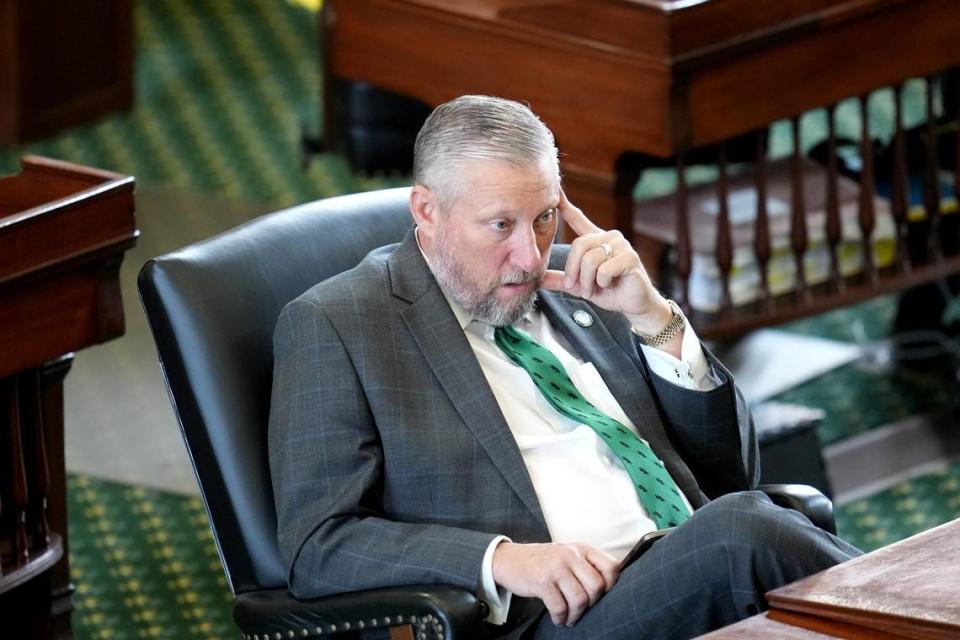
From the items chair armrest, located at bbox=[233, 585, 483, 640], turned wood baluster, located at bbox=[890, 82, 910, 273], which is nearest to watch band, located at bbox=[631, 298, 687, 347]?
chair armrest, located at bbox=[233, 585, 483, 640]

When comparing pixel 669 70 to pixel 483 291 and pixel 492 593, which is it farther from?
pixel 492 593

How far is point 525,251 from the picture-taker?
238 centimetres

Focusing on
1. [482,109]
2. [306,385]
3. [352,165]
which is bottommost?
[352,165]

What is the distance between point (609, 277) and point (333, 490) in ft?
1.56

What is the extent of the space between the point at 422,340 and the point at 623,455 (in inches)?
12.9

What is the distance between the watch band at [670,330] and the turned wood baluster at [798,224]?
4.06 ft

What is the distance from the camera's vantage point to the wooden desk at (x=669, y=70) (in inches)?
135

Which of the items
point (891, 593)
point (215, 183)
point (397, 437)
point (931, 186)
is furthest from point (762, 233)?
point (215, 183)

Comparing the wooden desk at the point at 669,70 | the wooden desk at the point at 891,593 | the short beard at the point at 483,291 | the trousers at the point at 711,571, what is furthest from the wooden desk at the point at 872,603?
the wooden desk at the point at 669,70

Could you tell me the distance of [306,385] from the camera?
2344 millimetres

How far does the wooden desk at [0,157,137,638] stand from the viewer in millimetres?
2764

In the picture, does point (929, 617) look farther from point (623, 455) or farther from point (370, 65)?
point (370, 65)

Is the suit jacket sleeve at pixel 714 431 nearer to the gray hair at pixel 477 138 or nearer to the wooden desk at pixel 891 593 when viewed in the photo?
the gray hair at pixel 477 138

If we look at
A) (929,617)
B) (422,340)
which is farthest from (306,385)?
(929,617)
